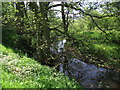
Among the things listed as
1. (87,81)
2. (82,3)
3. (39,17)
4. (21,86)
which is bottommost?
(87,81)

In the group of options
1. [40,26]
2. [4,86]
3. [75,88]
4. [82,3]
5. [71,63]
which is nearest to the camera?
[4,86]

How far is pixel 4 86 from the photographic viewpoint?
3609mm

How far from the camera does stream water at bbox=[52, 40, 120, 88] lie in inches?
223

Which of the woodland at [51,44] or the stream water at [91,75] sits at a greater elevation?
the woodland at [51,44]

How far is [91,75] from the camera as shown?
23.0 feet

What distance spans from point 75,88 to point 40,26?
454 centimetres

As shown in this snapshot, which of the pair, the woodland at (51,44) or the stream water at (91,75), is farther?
the stream water at (91,75)

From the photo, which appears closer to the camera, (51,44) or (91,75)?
(91,75)

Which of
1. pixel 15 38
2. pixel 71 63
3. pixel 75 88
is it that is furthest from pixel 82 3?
pixel 15 38

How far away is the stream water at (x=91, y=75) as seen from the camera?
5.67 meters

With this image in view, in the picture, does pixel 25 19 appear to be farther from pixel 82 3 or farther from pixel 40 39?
pixel 82 3

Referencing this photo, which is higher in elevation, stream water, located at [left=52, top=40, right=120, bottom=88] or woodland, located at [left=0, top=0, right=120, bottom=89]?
woodland, located at [left=0, top=0, right=120, bottom=89]

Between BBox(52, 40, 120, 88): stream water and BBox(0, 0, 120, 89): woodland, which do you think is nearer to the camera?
BBox(0, 0, 120, 89): woodland

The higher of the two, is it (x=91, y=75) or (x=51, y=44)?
(x=51, y=44)
